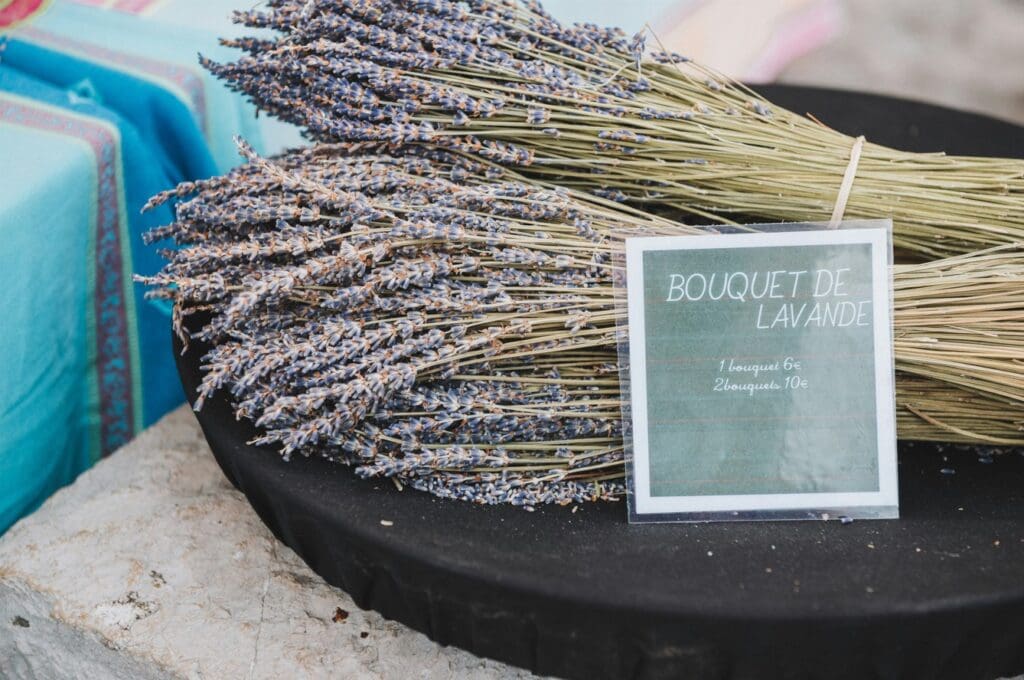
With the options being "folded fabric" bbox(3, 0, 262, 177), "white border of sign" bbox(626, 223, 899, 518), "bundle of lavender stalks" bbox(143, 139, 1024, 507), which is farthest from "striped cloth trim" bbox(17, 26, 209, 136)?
"white border of sign" bbox(626, 223, 899, 518)

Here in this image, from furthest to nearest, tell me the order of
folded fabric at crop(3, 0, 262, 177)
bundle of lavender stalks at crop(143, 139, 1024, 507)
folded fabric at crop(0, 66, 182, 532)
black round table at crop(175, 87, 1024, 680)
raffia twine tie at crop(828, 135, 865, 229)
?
folded fabric at crop(3, 0, 262, 177), folded fabric at crop(0, 66, 182, 532), raffia twine tie at crop(828, 135, 865, 229), bundle of lavender stalks at crop(143, 139, 1024, 507), black round table at crop(175, 87, 1024, 680)

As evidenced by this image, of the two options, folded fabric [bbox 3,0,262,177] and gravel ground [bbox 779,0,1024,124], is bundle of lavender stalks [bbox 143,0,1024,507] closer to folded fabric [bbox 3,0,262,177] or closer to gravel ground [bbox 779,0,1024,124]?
folded fabric [bbox 3,0,262,177]

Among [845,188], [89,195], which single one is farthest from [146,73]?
[845,188]

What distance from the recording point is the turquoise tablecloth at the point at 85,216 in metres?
1.16

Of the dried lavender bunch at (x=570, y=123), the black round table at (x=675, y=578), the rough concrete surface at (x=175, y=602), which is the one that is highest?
the dried lavender bunch at (x=570, y=123)

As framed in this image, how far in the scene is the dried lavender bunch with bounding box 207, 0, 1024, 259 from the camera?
99 cm

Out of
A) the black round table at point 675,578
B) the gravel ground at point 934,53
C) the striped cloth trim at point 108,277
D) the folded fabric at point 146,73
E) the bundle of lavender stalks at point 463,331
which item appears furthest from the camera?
the gravel ground at point 934,53

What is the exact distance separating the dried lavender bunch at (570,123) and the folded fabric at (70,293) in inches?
12.1

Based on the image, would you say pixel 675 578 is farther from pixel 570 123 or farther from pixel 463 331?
pixel 570 123

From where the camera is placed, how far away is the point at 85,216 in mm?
1232

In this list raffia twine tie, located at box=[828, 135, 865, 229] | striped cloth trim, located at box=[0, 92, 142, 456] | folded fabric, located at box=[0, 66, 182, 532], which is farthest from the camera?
striped cloth trim, located at box=[0, 92, 142, 456]

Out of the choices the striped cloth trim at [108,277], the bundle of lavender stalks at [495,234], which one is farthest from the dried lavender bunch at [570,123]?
the striped cloth trim at [108,277]

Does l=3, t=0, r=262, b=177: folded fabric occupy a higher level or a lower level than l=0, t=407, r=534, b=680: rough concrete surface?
higher

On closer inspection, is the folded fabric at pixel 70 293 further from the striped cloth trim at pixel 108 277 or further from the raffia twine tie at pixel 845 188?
the raffia twine tie at pixel 845 188
